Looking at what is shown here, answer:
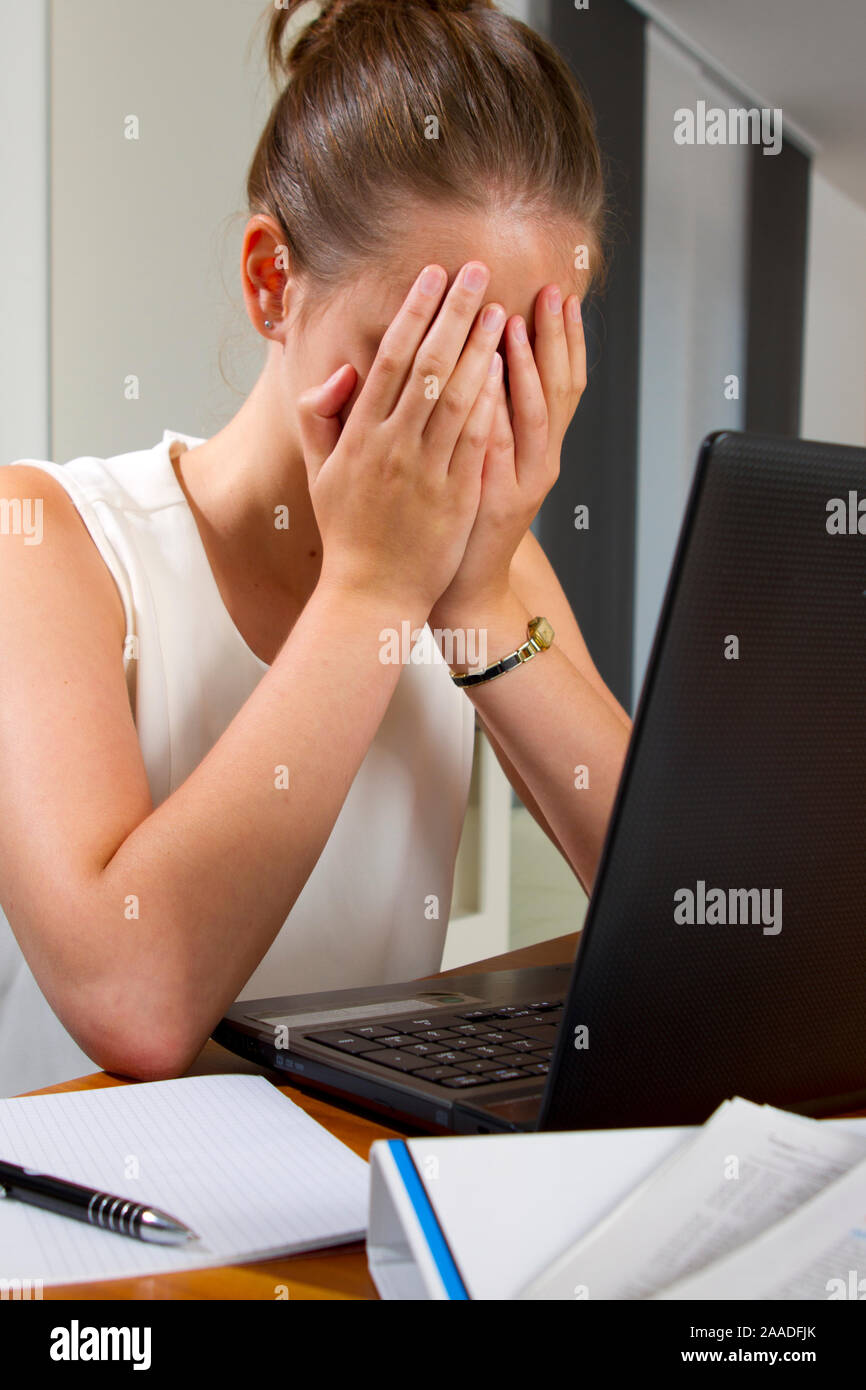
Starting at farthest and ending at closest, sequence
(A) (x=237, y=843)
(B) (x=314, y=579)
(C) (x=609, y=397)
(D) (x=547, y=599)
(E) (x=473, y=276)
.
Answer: (C) (x=609, y=397) < (D) (x=547, y=599) < (B) (x=314, y=579) < (E) (x=473, y=276) < (A) (x=237, y=843)

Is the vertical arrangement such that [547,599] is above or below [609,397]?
below

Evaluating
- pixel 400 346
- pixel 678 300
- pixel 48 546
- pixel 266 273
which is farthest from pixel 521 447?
pixel 678 300

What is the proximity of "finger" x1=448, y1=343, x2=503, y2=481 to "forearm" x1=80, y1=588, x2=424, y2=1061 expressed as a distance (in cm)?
15

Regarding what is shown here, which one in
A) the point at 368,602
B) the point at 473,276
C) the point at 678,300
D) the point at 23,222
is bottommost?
the point at 368,602

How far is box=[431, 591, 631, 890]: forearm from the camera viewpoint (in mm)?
908

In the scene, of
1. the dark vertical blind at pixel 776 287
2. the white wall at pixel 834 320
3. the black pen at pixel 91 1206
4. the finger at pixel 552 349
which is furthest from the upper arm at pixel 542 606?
the white wall at pixel 834 320

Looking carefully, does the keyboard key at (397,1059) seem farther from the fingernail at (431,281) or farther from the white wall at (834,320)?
the white wall at (834,320)

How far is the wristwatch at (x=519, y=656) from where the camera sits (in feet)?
2.97

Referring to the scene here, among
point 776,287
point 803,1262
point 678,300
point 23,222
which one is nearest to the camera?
point 803,1262

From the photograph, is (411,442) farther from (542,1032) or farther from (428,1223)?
(428,1223)

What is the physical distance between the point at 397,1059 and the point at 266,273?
632mm

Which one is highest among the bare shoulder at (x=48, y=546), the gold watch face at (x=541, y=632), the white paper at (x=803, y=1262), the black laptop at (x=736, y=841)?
the bare shoulder at (x=48, y=546)

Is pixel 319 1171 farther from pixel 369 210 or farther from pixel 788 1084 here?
pixel 369 210

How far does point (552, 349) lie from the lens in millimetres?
891
